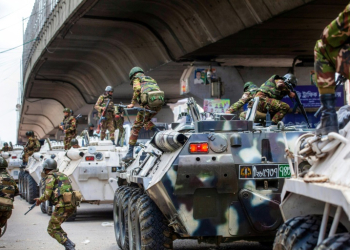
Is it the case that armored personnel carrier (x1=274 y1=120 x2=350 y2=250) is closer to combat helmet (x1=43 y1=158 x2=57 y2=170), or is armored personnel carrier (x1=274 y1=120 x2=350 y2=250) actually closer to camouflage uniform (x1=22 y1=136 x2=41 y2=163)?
combat helmet (x1=43 y1=158 x2=57 y2=170)

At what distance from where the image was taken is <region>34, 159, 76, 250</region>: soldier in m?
8.99

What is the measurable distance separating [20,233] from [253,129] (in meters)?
6.34

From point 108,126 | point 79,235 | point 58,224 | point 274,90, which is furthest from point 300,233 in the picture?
point 108,126

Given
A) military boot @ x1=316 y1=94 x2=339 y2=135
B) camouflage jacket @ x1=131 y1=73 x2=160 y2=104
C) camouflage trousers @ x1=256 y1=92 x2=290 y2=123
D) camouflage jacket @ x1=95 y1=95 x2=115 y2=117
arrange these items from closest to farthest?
military boot @ x1=316 y1=94 x2=339 y2=135, camouflage trousers @ x1=256 y1=92 x2=290 y2=123, camouflage jacket @ x1=131 y1=73 x2=160 y2=104, camouflage jacket @ x1=95 y1=95 x2=115 y2=117

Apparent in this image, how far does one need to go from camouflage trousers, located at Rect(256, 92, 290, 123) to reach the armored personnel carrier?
534cm

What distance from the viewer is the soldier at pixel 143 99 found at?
36.1 ft

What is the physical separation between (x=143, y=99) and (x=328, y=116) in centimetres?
695

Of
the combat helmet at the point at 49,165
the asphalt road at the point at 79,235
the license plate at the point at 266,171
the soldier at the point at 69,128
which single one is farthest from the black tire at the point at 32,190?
the license plate at the point at 266,171

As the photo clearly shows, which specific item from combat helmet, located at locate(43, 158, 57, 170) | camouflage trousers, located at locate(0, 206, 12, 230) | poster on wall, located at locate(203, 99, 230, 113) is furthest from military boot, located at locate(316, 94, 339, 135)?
poster on wall, located at locate(203, 99, 230, 113)

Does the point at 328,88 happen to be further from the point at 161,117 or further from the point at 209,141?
the point at 161,117

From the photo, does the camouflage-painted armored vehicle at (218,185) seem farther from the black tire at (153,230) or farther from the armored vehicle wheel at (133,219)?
the armored vehicle wheel at (133,219)

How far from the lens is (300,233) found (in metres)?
4.10

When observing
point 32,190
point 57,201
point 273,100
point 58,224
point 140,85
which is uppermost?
point 140,85

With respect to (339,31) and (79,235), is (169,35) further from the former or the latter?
(339,31)
